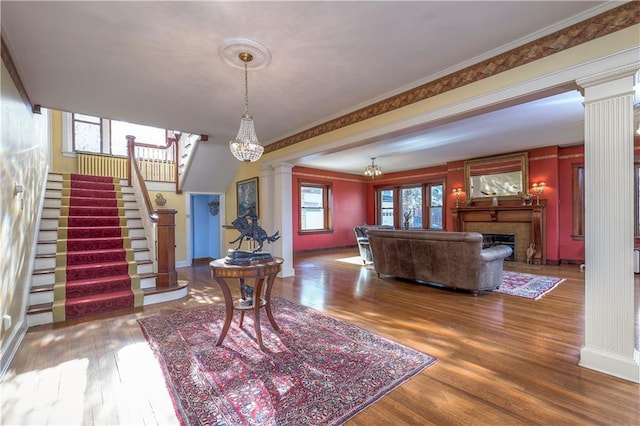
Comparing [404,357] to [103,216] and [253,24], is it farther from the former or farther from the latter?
[103,216]

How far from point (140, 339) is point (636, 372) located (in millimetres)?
4023

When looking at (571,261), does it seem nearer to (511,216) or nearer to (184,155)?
(511,216)

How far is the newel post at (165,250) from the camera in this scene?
4.18 m

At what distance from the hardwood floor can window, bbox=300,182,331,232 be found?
5.03 meters

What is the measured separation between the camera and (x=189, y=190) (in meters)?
6.86

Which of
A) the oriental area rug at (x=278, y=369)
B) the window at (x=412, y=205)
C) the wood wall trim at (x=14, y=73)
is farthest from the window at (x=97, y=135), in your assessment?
the window at (x=412, y=205)

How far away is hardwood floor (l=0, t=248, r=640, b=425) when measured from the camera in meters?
1.67

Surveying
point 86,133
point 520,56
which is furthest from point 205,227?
point 520,56

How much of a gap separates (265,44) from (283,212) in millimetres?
3341

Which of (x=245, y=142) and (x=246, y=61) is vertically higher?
(x=246, y=61)

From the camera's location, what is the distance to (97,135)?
23.3ft

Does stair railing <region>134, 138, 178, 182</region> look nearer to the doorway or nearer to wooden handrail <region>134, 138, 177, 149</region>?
wooden handrail <region>134, 138, 177, 149</region>

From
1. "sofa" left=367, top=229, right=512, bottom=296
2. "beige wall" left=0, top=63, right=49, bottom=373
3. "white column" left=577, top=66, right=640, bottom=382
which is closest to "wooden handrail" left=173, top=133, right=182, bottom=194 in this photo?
"beige wall" left=0, top=63, right=49, bottom=373

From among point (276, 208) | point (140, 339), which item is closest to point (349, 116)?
point (276, 208)
